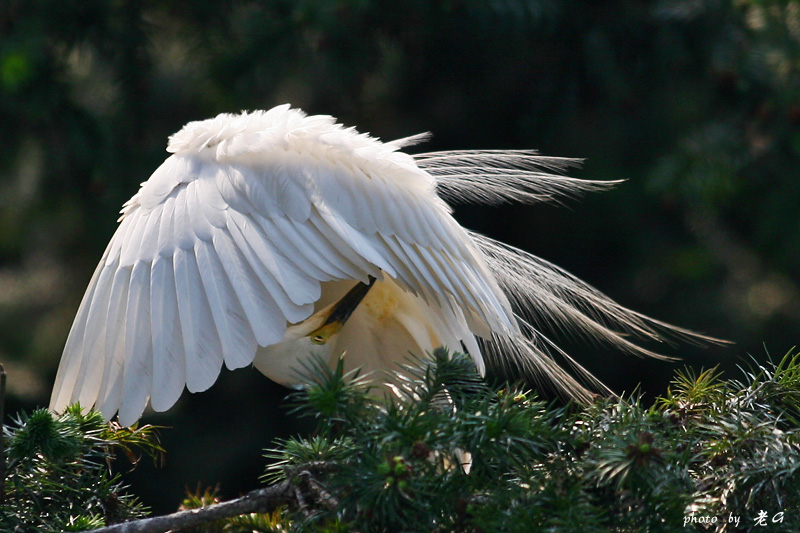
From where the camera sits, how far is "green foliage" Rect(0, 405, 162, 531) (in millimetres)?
1022

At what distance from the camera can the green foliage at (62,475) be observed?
102cm

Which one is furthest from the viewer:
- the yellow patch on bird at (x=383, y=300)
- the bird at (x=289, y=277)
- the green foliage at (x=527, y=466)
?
the yellow patch on bird at (x=383, y=300)

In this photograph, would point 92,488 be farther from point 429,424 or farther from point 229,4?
point 229,4

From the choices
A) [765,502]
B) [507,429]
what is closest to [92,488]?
[507,429]

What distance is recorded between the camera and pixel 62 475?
1.11 metres

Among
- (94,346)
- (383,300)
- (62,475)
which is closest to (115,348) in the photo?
(94,346)

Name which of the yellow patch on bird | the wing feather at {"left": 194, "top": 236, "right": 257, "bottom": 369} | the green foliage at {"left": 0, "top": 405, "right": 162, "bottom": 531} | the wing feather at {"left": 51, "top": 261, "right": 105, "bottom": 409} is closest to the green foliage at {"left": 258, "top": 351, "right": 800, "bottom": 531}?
the wing feather at {"left": 194, "top": 236, "right": 257, "bottom": 369}

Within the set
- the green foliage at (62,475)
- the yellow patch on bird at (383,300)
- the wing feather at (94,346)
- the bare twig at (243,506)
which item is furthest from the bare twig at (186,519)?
the yellow patch on bird at (383,300)

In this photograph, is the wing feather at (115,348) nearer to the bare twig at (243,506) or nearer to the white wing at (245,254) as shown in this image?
the white wing at (245,254)

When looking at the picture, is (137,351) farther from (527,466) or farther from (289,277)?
(527,466)

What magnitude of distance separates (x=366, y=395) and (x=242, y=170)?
60 centimetres

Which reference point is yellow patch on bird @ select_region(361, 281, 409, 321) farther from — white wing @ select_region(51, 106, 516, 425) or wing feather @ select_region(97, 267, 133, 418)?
wing feather @ select_region(97, 267, 133, 418)

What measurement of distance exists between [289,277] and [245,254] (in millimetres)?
84

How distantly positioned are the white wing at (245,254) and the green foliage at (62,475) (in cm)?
5
